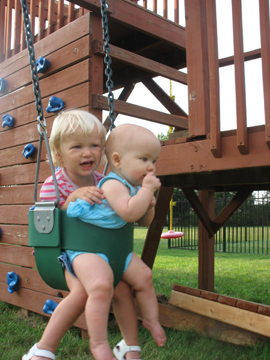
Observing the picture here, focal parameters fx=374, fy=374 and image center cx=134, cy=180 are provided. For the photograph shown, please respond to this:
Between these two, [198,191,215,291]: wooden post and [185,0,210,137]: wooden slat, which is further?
[198,191,215,291]: wooden post

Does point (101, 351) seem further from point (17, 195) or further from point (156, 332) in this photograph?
point (17, 195)

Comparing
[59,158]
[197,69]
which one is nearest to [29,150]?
[197,69]

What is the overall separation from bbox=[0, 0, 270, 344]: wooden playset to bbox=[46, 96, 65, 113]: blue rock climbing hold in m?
0.05

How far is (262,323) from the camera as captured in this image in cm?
286

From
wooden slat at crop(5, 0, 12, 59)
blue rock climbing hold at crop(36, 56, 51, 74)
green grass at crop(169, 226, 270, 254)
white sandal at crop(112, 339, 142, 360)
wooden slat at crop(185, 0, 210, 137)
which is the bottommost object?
green grass at crop(169, 226, 270, 254)

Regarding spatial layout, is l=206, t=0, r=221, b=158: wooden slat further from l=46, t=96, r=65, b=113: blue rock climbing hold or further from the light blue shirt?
l=46, t=96, r=65, b=113: blue rock climbing hold

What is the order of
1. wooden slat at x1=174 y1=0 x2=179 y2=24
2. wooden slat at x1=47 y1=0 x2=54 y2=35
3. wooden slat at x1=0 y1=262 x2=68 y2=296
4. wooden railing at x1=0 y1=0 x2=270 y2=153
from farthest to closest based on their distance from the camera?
wooden slat at x1=174 y1=0 x2=179 y2=24 < wooden slat at x1=47 y1=0 x2=54 y2=35 < wooden slat at x1=0 y1=262 x2=68 y2=296 < wooden railing at x1=0 y1=0 x2=270 y2=153

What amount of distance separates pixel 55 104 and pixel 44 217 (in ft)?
7.79

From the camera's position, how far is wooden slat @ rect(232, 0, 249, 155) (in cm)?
226

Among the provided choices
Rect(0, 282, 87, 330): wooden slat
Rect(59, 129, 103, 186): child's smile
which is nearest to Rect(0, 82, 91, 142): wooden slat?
Rect(0, 282, 87, 330): wooden slat

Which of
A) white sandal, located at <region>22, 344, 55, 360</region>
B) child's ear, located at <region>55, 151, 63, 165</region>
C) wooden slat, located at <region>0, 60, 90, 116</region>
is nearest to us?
white sandal, located at <region>22, 344, 55, 360</region>

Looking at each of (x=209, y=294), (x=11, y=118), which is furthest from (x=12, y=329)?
(x=11, y=118)

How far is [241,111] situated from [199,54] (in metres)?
0.58

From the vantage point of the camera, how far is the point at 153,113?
424cm
